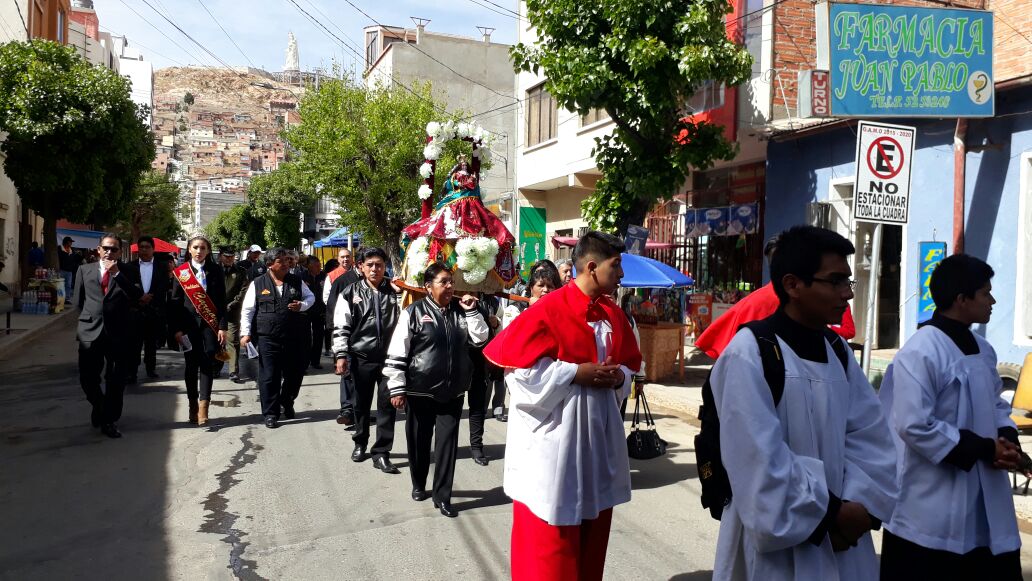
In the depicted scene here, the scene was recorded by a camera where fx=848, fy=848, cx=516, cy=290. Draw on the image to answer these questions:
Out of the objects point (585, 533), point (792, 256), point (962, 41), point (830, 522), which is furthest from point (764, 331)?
point (962, 41)

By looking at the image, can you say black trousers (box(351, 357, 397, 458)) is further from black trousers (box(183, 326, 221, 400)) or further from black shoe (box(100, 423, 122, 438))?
black shoe (box(100, 423, 122, 438))

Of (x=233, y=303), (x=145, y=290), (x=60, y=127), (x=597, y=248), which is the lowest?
(x=233, y=303)

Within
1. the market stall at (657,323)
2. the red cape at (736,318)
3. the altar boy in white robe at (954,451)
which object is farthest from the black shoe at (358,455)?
the market stall at (657,323)

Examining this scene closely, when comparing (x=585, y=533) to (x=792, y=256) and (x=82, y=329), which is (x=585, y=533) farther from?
(x=82, y=329)

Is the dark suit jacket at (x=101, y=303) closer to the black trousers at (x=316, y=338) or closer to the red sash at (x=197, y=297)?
the red sash at (x=197, y=297)

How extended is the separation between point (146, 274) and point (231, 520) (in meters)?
4.66

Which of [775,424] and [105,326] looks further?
[105,326]

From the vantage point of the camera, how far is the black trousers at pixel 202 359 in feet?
29.6

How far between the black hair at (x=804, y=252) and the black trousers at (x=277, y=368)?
7063mm

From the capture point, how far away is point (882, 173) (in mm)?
6969

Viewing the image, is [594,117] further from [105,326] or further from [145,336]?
[105,326]

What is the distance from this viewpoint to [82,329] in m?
8.27

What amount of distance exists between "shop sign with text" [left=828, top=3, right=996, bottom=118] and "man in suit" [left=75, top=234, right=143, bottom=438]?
8.32 metres

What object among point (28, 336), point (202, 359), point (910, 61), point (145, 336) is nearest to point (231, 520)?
point (202, 359)
